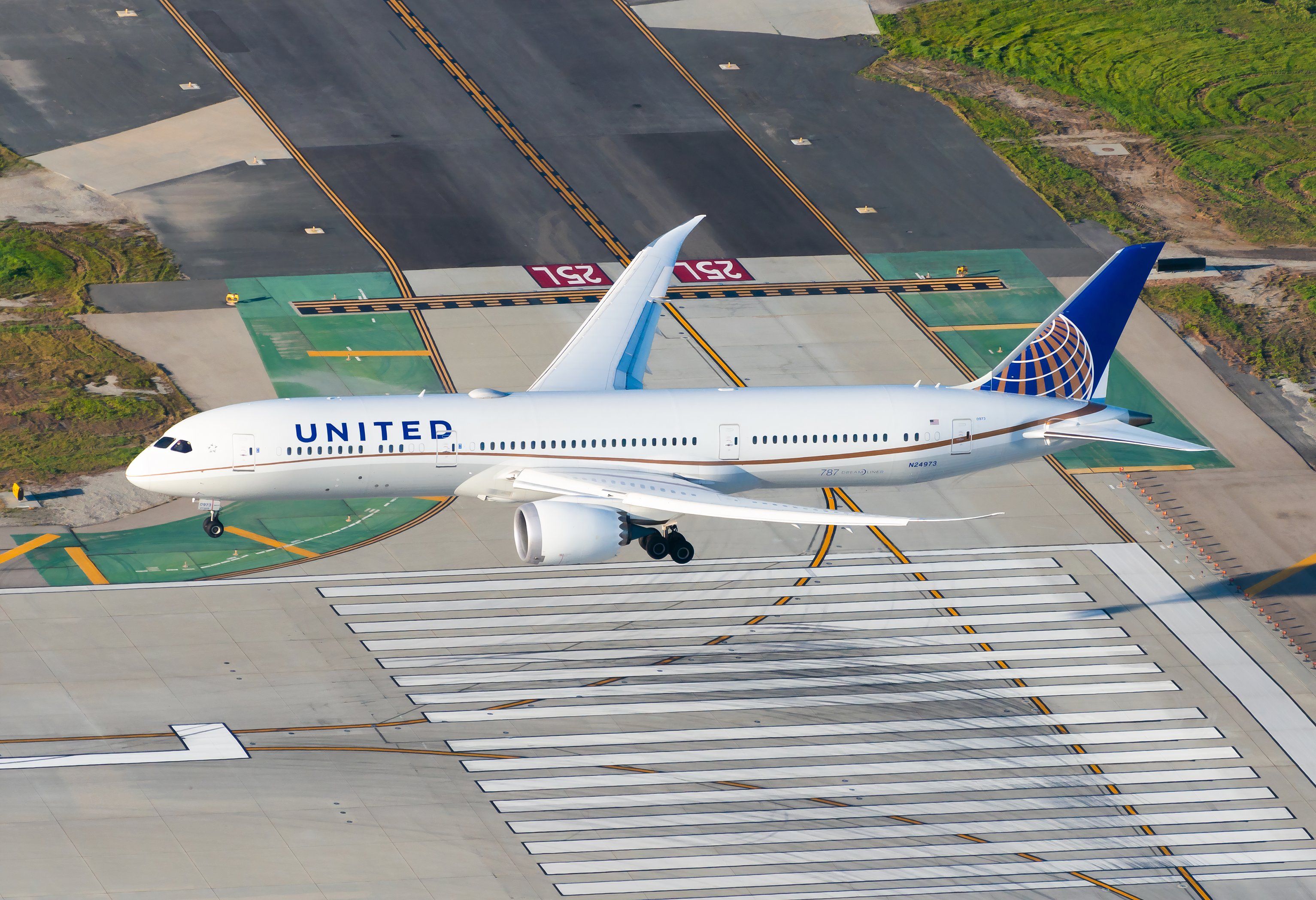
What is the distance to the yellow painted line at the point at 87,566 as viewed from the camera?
68.5 metres

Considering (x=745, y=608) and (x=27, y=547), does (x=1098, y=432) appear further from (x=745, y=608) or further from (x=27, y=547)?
(x=27, y=547)

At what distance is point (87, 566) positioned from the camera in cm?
6944

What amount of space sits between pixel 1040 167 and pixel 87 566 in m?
64.7

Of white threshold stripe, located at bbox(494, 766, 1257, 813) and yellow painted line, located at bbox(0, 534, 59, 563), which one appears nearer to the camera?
white threshold stripe, located at bbox(494, 766, 1257, 813)

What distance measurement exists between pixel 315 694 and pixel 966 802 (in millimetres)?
24535

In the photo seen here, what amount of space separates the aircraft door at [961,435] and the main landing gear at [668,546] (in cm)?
1176

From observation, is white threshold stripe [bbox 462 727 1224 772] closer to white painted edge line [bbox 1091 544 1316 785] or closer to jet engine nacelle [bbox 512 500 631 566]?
white painted edge line [bbox 1091 544 1316 785]

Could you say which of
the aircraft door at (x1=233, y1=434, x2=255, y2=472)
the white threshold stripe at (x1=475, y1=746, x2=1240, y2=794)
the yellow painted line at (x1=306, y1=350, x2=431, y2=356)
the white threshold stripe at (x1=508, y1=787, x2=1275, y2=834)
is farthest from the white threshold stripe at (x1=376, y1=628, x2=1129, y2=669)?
the yellow painted line at (x1=306, y1=350, x2=431, y2=356)

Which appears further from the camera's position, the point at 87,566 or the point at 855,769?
the point at 87,566

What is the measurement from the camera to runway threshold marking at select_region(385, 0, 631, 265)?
97250mm

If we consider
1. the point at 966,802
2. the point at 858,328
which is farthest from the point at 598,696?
the point at 858,328

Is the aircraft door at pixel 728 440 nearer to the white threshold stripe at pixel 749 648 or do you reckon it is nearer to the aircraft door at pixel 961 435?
Result: the white threshold stripe at pixel 749 648

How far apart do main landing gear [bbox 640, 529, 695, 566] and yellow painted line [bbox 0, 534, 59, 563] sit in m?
25.4

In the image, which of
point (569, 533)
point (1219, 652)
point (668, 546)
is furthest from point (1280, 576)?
point (569, 533)
